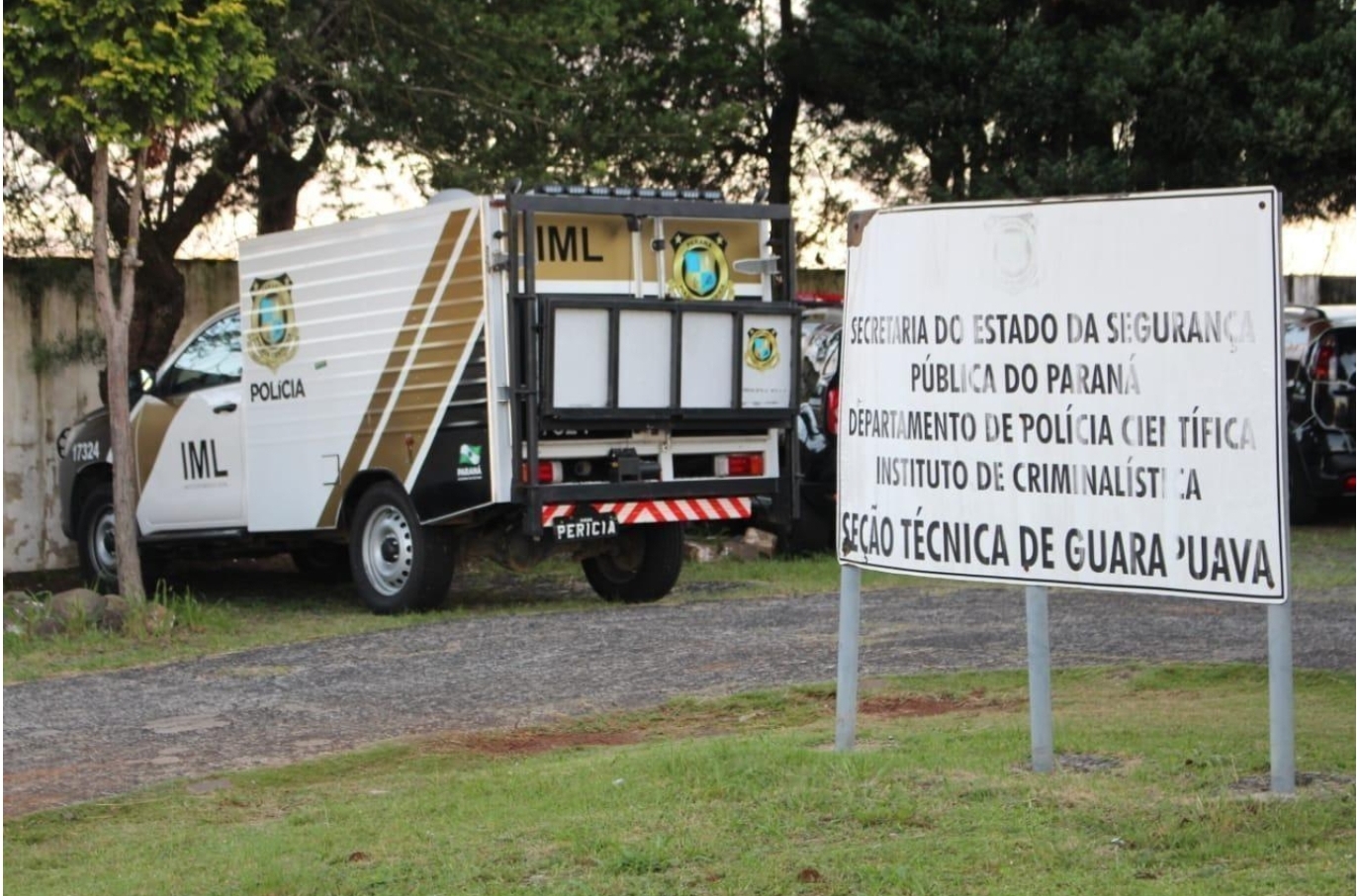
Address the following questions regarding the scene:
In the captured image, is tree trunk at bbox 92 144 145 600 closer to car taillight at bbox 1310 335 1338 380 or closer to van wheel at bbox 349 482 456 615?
van wheel at bbox 349 482 456 615

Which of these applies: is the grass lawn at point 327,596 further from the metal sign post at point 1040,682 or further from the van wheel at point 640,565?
the metal sign post at point 1040,682

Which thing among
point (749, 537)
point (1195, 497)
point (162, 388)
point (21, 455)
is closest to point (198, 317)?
point (21, 455)

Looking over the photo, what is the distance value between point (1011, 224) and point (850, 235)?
0.69 m

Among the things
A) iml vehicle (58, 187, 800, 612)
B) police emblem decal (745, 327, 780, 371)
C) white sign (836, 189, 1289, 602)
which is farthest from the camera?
police emblem decal (745, 327, 780, 371)

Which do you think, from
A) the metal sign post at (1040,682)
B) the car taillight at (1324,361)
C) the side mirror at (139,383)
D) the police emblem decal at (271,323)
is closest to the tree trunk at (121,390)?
the police emblem decal at (271,323)

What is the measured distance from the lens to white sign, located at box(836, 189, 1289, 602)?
6184 mm

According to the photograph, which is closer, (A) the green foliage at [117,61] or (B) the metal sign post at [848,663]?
(B) the metal sign post at [848,663]

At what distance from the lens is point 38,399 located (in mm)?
16859

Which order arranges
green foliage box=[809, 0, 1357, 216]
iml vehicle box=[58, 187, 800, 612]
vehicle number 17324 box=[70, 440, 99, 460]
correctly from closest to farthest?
iml vehicle box=[58, 187, 800, 612] → vehicle number 17324 box=[70, 440, 99, 460] → green foliage box=[809, 0, 1357, 216]

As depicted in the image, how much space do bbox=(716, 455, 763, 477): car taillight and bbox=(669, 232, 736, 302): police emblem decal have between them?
3.46 feet

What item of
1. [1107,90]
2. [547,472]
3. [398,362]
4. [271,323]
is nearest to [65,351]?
[271,323]

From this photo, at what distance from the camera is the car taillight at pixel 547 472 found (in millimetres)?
11945

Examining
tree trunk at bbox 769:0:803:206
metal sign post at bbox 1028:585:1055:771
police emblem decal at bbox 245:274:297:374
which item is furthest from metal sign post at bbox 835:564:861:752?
tree trunk at bbox 769:0:803:206

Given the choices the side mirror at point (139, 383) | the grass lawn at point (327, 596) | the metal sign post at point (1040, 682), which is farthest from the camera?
the side mirror at point (139, 383)
